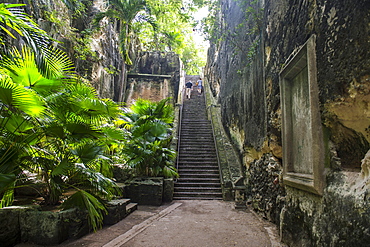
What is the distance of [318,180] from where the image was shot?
287 cm

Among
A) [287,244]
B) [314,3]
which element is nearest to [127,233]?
[287,244]

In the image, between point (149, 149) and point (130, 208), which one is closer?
point (130, 208)

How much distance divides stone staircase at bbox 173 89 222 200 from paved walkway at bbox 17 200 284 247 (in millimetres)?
1568

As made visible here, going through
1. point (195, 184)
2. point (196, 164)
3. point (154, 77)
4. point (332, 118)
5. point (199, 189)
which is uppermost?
point (154, 77)

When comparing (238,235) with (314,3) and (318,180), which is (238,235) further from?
(314,3)

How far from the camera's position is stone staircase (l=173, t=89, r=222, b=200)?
25.5ft

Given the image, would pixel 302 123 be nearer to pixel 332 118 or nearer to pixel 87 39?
pixel 332 118

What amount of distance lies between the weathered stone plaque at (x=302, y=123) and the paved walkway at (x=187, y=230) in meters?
1.17

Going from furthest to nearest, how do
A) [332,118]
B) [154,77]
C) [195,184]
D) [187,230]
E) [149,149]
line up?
[154,77] < [195,184] < [149,149] < [187,230] < [332,118]

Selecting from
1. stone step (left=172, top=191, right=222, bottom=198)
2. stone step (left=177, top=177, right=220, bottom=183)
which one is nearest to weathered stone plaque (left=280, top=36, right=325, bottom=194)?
stone step (left=172, top=191, right=222, bottom=198)

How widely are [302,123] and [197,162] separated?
20.0ft

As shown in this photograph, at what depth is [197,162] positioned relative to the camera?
9391 mm

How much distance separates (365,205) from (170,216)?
417cm

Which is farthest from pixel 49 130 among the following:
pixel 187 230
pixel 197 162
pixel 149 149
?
pixel 197 162
